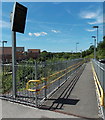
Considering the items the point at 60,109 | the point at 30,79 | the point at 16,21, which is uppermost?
the point at 16,21

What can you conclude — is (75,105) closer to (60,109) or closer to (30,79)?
Result: (60,109)

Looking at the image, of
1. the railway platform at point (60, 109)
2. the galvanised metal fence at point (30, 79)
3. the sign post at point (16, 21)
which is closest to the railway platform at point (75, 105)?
the railway platform at point (60, 109)

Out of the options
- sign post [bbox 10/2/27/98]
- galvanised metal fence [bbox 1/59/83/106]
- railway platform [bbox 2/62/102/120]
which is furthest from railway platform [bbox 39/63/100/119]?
sign post [bbox 10/2/27/98]

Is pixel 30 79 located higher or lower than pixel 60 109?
higher

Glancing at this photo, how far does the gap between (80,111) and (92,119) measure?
603 mm

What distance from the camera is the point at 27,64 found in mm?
5641

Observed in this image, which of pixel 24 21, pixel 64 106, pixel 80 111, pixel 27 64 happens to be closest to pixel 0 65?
pixel 27 64

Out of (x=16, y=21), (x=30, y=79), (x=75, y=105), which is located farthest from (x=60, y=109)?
(x=16, y=21)

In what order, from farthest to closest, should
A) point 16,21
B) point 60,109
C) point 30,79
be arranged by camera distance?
1. point 30,79
2. point 16,21
3. point 60,109

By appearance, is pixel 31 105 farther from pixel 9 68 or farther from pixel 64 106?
pixel 9 68

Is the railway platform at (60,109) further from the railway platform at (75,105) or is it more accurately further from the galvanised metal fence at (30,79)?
the galvanised metal fence at (30,79)

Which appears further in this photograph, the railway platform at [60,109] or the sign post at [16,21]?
the sign post at [16,21]

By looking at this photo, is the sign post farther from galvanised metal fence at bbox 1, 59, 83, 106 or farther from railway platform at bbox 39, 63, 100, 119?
railway platform at bbox 39, 63, 100, 119

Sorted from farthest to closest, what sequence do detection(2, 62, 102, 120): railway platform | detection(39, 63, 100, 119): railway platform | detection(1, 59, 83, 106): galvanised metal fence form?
detection(1, 59, 83, 106): galvanised metal fence, detection(39, 63, 100, 119): railway platform, detection(2, 62, 102, 120): railway platform
